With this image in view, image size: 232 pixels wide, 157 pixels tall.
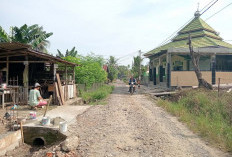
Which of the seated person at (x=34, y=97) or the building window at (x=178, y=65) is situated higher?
the building window at (x=178, y=65)

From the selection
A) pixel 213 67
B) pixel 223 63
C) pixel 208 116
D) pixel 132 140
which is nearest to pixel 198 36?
pixel 223 63

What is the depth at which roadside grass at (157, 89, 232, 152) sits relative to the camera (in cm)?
526

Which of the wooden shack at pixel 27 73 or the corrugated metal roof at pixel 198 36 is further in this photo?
the corrugated metal roof at pixel 198 36

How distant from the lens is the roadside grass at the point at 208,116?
526cm

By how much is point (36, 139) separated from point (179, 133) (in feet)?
14.5

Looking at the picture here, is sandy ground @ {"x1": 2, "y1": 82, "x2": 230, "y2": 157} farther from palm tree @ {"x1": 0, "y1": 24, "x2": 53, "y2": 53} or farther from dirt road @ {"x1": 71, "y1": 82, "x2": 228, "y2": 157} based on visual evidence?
palm tree @ {"x1": 0, "y1": 24, "x2": 53, "y2": 53}

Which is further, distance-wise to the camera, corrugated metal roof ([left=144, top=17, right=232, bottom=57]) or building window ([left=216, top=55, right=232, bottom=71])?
corrugated metal roof ([left=144, top=17, right=232, bottom=57])

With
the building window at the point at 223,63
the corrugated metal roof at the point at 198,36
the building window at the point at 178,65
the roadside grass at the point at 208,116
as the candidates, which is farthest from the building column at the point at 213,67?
the roadside grass at the point at 208,116

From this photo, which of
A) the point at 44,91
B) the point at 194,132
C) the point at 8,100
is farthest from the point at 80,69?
the point at 194,132

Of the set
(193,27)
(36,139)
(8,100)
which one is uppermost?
(193,27)

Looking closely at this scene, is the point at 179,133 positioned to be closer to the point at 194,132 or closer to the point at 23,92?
the point at 194,132

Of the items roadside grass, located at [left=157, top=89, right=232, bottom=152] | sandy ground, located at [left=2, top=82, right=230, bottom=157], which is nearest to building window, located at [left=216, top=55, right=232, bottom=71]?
roadside grass, located at [left=157, top=89, right=232, bottom=152]

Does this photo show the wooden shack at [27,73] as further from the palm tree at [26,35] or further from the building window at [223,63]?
the building window at [223,63]

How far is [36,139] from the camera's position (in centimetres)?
561
